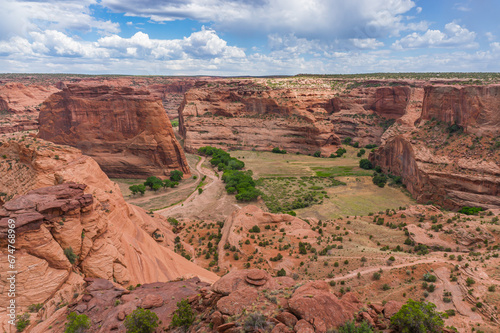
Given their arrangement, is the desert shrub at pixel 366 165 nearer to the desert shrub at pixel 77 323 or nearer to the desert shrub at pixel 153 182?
the desert shrub at pixel 153 182

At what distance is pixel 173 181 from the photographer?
52.7 meters

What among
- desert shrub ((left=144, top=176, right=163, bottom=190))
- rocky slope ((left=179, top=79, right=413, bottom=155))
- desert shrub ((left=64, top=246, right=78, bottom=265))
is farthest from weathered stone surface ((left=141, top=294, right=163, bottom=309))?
rocky slope ((left=179, top=79, right=413, bottom=155))

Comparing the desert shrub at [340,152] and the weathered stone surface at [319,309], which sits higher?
the weathered stone surface at [319,309]

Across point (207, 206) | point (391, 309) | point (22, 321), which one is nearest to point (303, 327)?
point (391, 309)

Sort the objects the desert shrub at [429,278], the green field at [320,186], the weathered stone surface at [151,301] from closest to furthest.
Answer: the weathered stone surface at [151,301] → the desert shrub at [429,278] → the green field at [320,186]

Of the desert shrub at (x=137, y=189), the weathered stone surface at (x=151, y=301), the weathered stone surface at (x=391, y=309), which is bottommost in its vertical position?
the desert shrub at (x=137, y=189)

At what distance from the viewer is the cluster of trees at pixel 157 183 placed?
46906 mm

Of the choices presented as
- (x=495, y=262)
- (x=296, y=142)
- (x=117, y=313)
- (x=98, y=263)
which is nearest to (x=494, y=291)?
(x=495, y=262)

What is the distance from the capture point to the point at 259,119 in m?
83.8

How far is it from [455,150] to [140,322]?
157ft

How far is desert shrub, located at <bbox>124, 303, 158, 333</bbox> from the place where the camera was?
11180 millimetres

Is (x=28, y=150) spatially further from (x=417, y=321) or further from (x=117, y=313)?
(x=417, y=321)

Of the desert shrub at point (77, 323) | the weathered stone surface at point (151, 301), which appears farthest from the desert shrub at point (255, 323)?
the desert shrub at point (77, 323)

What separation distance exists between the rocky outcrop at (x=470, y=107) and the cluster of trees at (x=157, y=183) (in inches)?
2014
